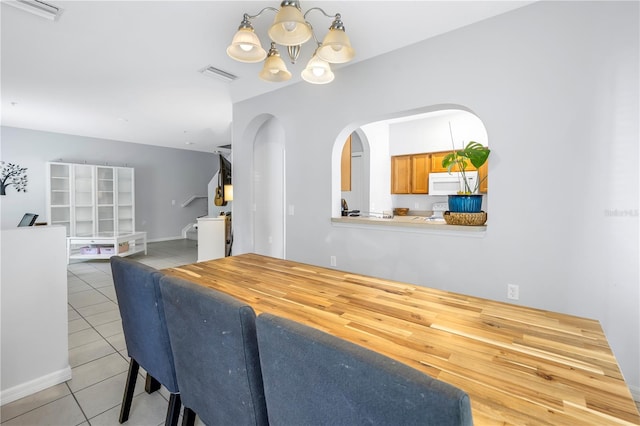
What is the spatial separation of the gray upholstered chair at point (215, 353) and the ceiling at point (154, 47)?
205cm

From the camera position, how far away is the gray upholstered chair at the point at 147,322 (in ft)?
3.99

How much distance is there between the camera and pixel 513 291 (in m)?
2.14

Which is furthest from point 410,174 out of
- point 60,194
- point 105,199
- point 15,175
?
point 15,175

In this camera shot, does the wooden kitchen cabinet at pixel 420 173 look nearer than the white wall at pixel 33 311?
No

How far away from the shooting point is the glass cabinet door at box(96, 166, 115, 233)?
654 cm

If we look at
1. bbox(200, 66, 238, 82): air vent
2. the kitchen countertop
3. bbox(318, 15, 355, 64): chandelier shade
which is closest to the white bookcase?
bbox(200, 66, 238, 82): air vent

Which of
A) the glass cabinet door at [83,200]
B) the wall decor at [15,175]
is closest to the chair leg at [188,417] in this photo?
the wall decor at [15,175]

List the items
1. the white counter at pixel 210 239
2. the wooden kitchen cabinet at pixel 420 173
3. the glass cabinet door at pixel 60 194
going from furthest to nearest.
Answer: the glass cabinet door at pixel 60 194 → the wooden kitchen cabinet at pixel 420 173 → the white counter at pixel 210 239

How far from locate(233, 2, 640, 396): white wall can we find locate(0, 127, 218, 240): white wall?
22.6ft

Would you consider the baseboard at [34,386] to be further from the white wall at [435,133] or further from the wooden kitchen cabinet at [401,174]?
the white wall at [435,133]

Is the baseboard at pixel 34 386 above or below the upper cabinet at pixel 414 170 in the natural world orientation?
below

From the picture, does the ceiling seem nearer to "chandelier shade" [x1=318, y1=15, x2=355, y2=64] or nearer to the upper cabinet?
"chandelier shade" [x1=318, y1=15, x2=355, y2=64]

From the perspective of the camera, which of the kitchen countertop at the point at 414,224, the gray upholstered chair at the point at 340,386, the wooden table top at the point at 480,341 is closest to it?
the gray upholstered chair at the point at 340,386

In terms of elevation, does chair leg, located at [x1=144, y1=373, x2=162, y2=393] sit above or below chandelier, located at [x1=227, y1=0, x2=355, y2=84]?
below
